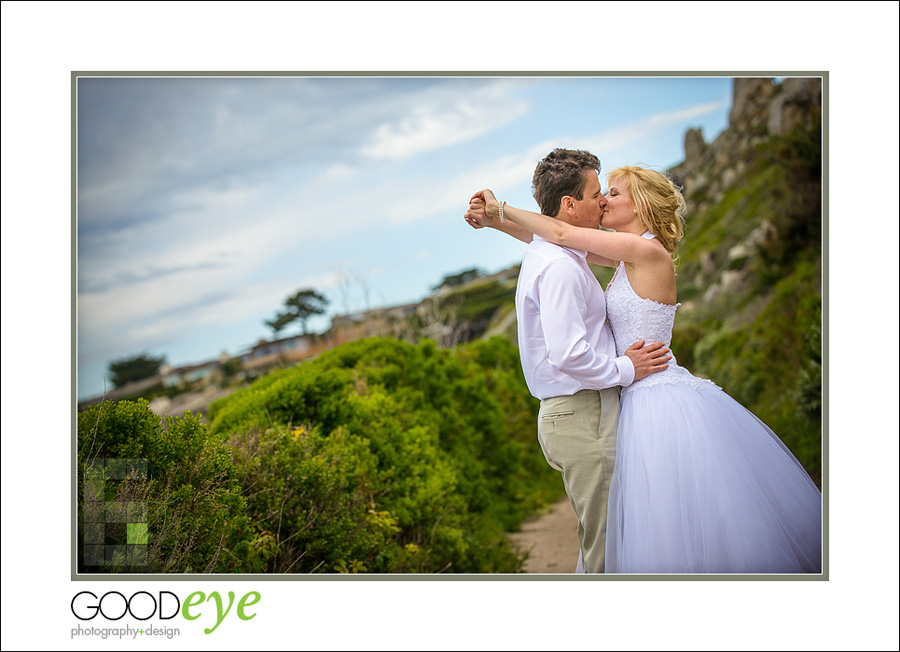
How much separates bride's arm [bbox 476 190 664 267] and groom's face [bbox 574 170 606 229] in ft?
0.28

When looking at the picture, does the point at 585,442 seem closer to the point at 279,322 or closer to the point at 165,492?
the point at 165,492

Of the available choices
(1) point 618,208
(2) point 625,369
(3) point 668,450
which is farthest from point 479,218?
(3) point 668,450

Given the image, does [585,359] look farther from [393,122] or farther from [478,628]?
[393,122]

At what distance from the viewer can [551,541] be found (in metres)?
5.66

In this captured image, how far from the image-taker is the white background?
320 cm

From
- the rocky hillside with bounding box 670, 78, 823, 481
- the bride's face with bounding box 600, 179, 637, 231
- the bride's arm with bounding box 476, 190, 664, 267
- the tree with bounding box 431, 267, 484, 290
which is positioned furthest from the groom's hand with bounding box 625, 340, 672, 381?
the tree with bounding box 431, 267, 484, 290

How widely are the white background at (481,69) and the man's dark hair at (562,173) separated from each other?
871mm

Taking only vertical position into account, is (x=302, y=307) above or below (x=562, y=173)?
below

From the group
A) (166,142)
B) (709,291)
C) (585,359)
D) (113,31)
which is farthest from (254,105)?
(709,291)

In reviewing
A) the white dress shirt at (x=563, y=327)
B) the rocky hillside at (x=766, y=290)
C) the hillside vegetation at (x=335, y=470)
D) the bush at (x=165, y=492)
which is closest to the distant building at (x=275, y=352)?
the hillside vegetation at (x=335, y=470)

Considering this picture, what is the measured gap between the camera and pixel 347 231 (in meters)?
7.90

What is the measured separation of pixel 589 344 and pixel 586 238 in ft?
1.42

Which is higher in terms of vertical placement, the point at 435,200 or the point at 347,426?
the point at 435,200

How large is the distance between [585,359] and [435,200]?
3.93 m
